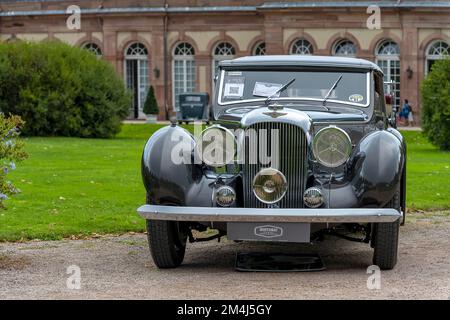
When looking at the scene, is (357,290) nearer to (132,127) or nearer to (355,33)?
(132,127)

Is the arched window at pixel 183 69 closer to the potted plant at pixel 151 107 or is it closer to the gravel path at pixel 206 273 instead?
the potted plant at pixel 151 107

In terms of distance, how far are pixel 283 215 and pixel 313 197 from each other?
48 centimetres

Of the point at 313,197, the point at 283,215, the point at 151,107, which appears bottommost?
the point at 151,107

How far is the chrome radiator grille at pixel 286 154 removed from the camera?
1023cm

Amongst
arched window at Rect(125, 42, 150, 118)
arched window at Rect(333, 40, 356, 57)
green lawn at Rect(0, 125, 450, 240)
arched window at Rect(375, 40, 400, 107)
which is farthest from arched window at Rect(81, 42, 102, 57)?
green lawn at Rect(0, 125, 450, 240)

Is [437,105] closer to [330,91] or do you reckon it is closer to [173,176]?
[330,91]

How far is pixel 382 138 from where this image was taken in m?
10.5

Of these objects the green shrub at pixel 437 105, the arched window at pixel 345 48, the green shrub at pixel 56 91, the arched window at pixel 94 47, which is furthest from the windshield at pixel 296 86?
the arched window at pixel 94 47

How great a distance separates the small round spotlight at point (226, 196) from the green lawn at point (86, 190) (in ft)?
10.2

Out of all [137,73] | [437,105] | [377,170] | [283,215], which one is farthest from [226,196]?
[137,73]

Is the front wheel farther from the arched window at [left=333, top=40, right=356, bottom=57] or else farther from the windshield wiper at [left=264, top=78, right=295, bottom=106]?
the arched window at [left=333, top=40, right=356, bottom=57]

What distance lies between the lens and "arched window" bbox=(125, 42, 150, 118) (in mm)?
51062

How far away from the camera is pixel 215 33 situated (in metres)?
49.5

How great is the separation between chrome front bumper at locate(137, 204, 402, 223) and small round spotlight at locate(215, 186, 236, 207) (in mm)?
291
